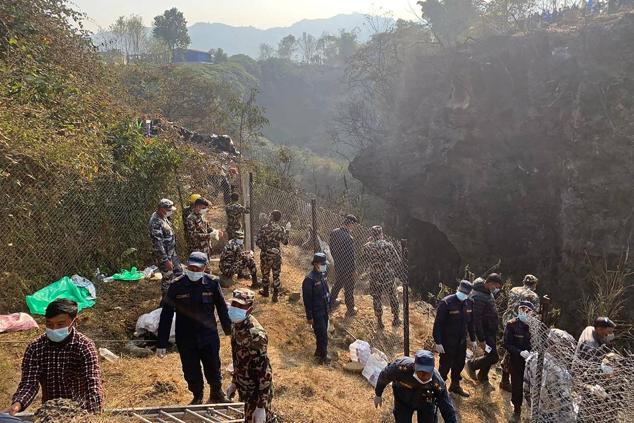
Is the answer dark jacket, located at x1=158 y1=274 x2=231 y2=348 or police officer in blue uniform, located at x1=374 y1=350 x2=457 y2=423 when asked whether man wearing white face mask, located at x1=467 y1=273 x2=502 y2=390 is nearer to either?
police officer in blue uniform, located at x1=374 y1=350 x2=457 y2=423

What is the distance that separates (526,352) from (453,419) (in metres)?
1.94

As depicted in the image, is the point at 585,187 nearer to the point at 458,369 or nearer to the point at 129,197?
the point at 458,369

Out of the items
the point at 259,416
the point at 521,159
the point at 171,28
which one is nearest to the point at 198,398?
the point at 259,416

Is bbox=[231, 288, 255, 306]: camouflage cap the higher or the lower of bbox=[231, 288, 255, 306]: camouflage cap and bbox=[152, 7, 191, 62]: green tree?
the lower

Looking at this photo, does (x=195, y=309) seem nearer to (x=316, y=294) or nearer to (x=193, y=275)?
(x=193, y=275)

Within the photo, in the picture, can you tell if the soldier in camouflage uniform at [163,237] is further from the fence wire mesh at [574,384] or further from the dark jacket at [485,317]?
the fence wire mesh at [574,384]

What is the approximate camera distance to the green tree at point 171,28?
Answer: 5100cm

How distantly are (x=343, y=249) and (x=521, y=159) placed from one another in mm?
15373

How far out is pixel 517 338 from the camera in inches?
227

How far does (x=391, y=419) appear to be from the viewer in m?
5.50

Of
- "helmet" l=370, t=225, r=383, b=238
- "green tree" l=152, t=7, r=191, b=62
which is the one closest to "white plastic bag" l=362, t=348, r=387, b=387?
"helmet" l=370, t=225, r=383, b=238

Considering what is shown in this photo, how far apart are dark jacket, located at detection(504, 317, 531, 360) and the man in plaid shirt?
15.1ft

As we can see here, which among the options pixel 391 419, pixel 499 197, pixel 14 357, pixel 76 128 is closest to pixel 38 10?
pixel 76 128

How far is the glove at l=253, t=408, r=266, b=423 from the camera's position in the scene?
3.69 meters
